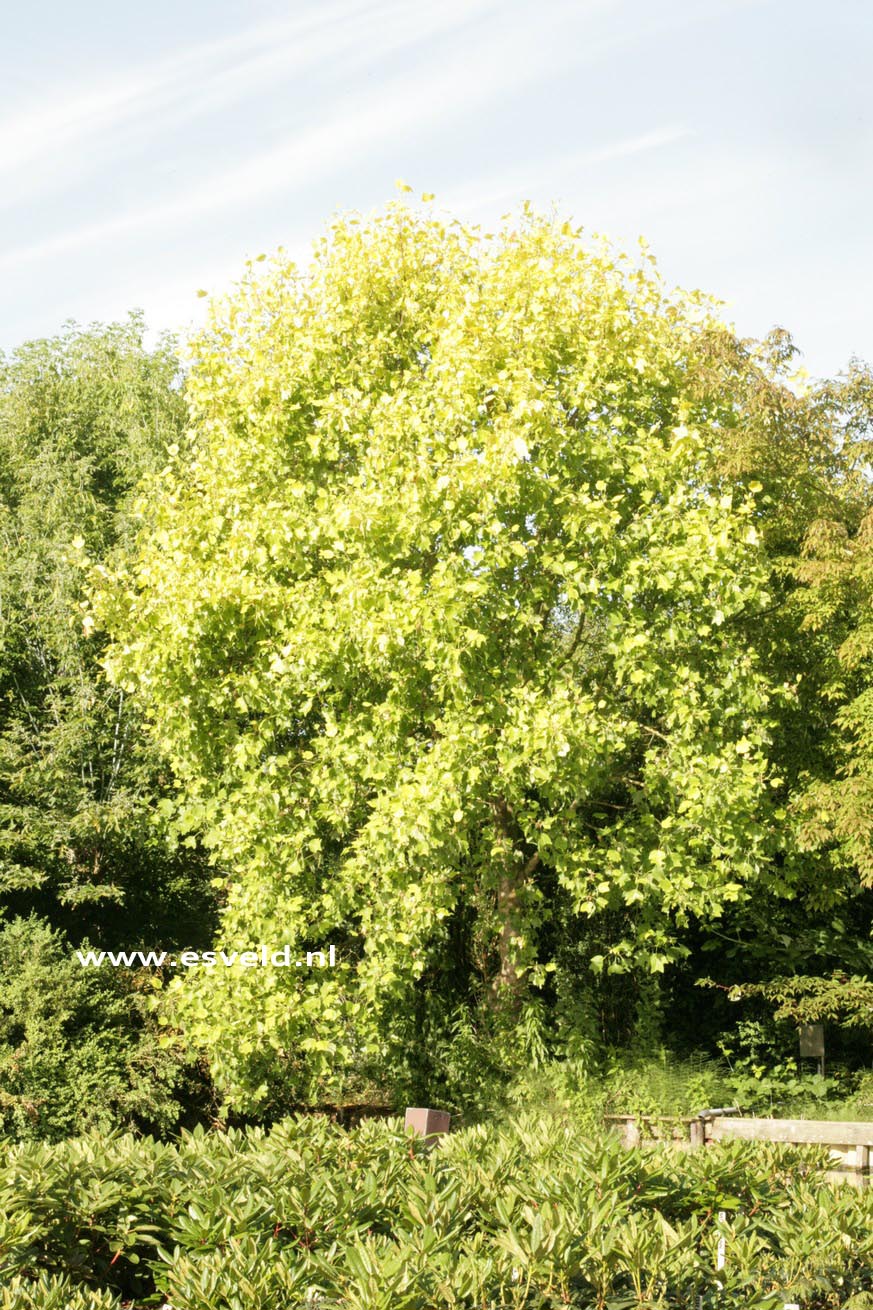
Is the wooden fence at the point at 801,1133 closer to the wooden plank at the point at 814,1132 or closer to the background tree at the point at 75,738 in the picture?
the wooden plank at the point at 814,1132

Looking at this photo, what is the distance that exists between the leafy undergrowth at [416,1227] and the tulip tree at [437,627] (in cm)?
472

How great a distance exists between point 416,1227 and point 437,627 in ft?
20.6

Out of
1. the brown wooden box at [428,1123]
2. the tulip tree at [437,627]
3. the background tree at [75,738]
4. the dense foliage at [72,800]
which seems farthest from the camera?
the background tree at [75,738]

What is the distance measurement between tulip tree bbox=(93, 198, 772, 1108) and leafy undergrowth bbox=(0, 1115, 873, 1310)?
4.72m

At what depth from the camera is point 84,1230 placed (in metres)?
4.44

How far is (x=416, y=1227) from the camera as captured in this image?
13.6 feet

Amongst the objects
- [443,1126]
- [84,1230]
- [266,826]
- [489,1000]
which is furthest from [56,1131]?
[84,1230]

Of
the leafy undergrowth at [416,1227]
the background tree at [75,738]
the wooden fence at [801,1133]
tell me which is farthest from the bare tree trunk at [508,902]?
the leafy undergrowth at [416,1227]

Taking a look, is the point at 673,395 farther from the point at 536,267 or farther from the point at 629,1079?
the point at 629,1079

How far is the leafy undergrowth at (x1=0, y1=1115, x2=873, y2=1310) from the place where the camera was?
3.75 metres

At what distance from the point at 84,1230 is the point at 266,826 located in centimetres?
663

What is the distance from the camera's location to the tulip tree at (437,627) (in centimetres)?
1024

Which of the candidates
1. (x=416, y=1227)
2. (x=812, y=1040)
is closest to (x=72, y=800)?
(x=812, y=1040)

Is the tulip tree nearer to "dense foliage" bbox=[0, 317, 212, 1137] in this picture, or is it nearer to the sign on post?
"dense foliage" bbox=[0, 317, 212, 1137]
